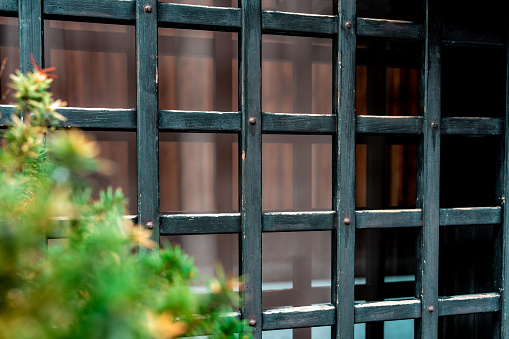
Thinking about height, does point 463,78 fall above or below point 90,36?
below

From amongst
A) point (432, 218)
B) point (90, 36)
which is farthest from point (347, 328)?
point (90, 36)

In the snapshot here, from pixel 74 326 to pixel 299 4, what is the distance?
2066mm

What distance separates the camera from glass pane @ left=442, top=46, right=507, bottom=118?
1371 mm

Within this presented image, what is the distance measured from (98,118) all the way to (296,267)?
177 cm

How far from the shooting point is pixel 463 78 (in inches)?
58.4

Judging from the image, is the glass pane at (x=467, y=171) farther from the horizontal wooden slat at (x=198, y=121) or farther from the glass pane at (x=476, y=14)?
the horizontal wooden slat at (x=198, y=121)

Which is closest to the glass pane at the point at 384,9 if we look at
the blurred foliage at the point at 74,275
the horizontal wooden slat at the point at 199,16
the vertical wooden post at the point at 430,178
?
the vertical wooden post at the point at 430,178

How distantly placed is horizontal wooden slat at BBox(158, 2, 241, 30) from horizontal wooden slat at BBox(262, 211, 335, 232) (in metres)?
0.57

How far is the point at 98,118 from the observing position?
39.9 inches

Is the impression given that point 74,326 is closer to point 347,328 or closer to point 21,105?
point 21,105

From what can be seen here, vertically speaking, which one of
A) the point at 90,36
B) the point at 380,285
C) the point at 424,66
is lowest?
the point at 380,285

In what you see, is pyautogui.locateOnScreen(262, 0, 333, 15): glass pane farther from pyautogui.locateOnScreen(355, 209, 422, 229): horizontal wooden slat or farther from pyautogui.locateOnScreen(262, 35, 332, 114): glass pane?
pyautogui.locateOnScreen(355, 209, 422, 229): horizontal wooden slat

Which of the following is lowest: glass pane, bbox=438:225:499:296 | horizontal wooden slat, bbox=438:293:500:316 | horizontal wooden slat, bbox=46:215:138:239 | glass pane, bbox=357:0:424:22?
horizontal wooden slat, bbox=438:293:500:316

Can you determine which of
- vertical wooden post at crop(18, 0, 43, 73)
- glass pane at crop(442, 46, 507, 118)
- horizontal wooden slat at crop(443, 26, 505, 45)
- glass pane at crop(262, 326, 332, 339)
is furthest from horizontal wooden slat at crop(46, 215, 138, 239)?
glass pane at crop(262, 326, 332, 339)
